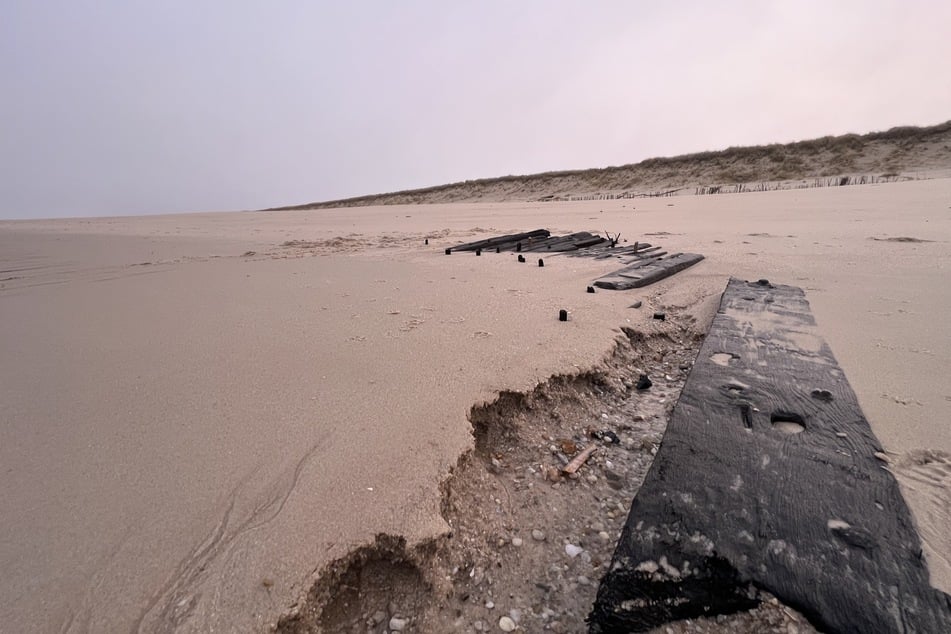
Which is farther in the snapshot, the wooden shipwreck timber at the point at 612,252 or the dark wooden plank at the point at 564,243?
the dark wooden plank at the point at 564,243

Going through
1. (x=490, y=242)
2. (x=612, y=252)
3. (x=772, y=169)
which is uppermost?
(x=772, y=169)

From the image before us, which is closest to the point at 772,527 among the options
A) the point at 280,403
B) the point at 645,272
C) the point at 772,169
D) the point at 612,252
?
the point at 280,403

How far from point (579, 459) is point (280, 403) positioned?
3.73 ft

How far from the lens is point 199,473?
1.29 meters

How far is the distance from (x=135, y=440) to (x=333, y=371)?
0.73 metres

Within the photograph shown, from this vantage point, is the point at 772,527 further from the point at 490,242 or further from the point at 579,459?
the point at 490,242

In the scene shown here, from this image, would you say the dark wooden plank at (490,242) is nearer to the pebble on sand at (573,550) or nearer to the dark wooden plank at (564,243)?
the dark wooden plank at (564,243)

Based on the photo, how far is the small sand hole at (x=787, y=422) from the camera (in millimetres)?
1296

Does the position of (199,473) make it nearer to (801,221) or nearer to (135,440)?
(135,440)

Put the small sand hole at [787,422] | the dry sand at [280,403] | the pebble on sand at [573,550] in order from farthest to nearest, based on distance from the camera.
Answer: the small sand hole at [787,422], the pebble on sand at [573,550], the dry sand at [280,403]

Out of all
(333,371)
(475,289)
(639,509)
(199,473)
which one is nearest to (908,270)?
(475,289)

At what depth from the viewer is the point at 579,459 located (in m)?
1.51

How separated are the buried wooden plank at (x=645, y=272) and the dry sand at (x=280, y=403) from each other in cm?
19

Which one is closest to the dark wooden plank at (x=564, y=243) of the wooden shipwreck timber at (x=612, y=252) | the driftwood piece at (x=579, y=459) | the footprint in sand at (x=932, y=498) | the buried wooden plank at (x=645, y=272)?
the wooden shipwreck timber at (x=612, y=252)
